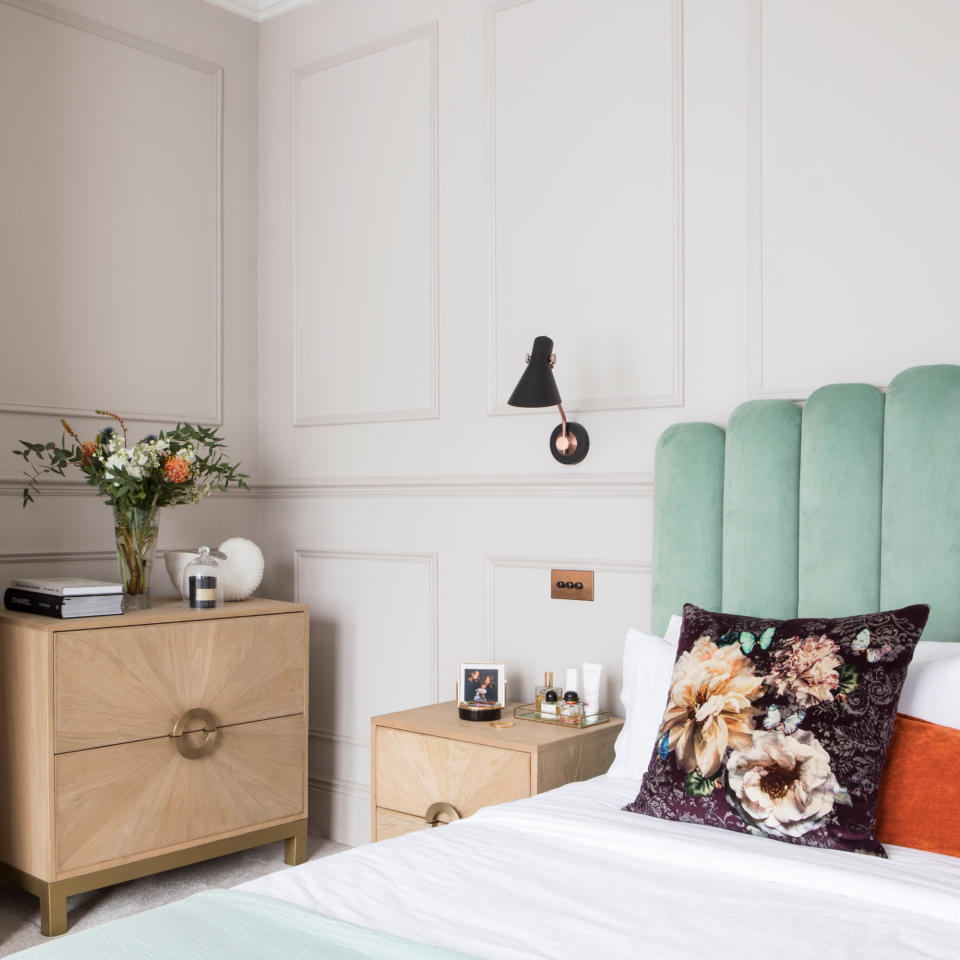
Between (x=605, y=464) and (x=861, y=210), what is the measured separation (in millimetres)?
899

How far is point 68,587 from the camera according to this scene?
2.68m

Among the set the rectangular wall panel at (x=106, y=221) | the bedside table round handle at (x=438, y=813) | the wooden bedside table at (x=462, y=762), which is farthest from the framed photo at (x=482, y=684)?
the rectangular wall panel at (x=106, y=221)

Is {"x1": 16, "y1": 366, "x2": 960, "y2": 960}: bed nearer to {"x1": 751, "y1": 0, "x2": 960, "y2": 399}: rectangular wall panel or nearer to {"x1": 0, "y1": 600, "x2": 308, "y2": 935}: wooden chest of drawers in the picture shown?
{"x1": 751, "y1": 0, "x2": 960, "y2": 399}: rectangular wall panel

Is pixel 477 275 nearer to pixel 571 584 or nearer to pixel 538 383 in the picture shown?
pixel 538 383

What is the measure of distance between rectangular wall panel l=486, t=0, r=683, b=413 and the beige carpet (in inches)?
63.0

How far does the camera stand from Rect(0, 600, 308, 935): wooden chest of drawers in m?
2.59

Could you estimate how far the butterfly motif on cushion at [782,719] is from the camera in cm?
169

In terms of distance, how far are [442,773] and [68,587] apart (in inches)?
43.3

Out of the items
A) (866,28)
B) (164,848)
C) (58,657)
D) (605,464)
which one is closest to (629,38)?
(866,28)

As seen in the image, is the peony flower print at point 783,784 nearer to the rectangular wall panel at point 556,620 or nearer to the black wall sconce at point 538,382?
the rectangular wall panel at point 556,620

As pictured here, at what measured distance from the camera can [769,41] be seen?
247cm

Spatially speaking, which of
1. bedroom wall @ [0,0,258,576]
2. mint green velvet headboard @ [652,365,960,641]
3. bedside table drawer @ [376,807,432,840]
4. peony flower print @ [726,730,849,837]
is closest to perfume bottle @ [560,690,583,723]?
mint green velvet headboard @ [652,365,960,641]

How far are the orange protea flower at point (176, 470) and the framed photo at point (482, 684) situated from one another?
0.98m

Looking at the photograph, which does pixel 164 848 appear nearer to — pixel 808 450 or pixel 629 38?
pixel 808 450
